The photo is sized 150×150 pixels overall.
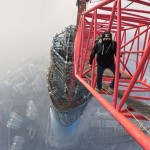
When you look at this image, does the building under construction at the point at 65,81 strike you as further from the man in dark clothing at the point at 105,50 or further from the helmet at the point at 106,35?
the helmet at the point at 106,35

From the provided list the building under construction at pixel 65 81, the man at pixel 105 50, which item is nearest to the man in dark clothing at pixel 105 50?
the man at pixel 105 50

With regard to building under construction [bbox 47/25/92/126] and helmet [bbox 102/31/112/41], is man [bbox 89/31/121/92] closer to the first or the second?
helmet [bbox 102/31/112/41]

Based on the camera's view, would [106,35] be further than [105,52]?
No

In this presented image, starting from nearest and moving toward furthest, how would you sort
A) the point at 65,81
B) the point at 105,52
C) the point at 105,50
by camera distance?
the point at 105,50
the point at 105,52
the point at 65,81

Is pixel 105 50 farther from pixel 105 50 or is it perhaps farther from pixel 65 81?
pixel 65 81

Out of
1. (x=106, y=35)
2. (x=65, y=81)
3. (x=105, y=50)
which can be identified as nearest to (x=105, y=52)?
(x=105, y=50)

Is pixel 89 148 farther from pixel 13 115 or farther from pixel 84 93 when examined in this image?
pixel 84 93

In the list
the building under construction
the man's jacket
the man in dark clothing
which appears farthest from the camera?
the building under construction

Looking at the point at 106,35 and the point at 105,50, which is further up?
the point at 106,35

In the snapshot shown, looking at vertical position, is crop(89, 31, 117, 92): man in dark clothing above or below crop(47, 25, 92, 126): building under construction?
above

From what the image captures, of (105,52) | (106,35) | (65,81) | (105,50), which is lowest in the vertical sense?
(65,81)

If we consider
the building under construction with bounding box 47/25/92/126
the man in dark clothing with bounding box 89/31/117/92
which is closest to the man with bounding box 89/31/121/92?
the man in dark clothing with bounding box 89/31/117/92
